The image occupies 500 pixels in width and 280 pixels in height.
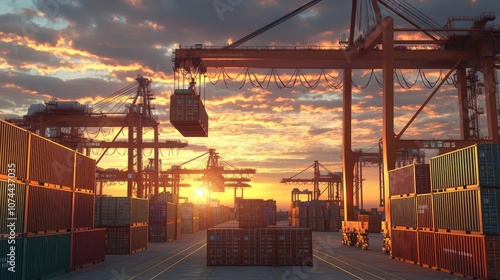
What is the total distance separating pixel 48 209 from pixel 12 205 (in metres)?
3.79

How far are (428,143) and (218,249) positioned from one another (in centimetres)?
1711

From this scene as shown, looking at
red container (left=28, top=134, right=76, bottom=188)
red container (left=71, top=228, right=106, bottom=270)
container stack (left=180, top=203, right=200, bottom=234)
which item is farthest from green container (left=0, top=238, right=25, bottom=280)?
container stack (left=180, top=203, right=200, bottom=234)

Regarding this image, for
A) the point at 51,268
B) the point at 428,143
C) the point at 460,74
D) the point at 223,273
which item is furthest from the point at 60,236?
the point at 460,74

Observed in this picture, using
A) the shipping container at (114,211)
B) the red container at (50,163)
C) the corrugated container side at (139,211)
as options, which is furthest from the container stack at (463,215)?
the corrugated container side at (139,211)

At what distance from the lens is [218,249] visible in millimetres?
26828

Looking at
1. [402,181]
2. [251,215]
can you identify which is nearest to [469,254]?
[402,181]

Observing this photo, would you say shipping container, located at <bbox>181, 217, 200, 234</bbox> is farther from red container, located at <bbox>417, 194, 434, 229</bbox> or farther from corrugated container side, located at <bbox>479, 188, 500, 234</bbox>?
corrugated container side, located at <bbox>479, 188, 500, 234</bbox>

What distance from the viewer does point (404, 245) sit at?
98.6 ft

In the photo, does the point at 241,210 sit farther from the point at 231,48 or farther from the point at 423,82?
the point at 423,82

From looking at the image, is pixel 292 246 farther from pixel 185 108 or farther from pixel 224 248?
pixel 185 108

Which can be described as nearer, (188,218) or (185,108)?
(185,108)

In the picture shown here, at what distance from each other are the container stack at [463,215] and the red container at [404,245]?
612 millimetres

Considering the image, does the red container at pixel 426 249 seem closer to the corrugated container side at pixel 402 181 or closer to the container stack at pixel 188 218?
the corrugated container side at pixel 402 181

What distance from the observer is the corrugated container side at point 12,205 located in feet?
57.2
